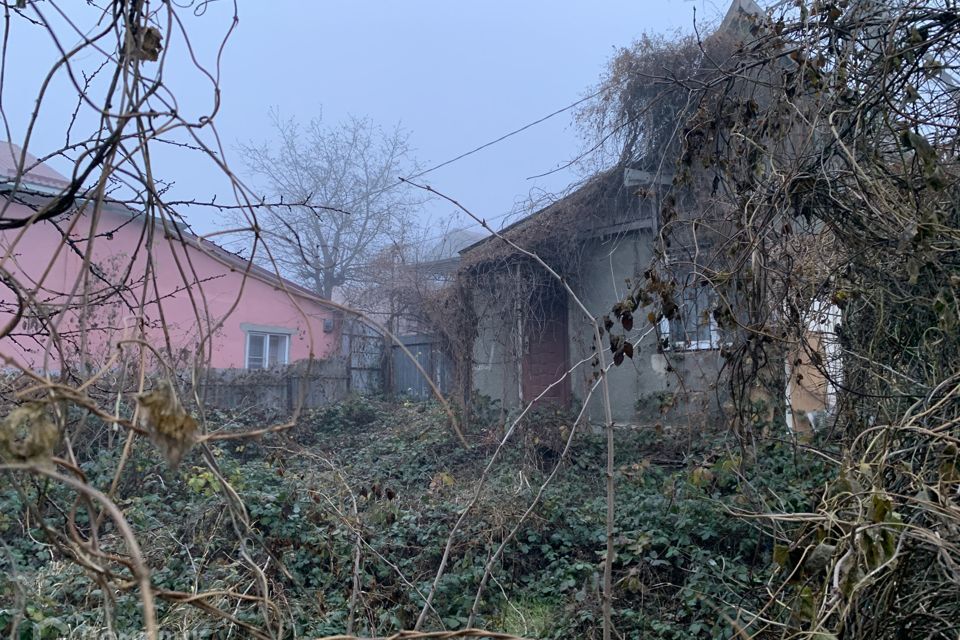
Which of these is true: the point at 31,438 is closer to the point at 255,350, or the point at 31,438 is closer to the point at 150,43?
the point at 150,43

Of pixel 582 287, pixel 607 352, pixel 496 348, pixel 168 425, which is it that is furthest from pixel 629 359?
pixel 168 425

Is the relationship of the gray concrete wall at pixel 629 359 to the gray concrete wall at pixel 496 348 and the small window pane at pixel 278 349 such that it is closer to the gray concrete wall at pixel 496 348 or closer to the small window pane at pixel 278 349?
the gray concrete wall at pixel 496 348

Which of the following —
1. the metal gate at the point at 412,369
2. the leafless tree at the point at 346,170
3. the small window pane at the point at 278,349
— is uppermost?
the leafless tree at the point at 346,170

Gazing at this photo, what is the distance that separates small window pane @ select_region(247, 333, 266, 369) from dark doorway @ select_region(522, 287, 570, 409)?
8786 mm

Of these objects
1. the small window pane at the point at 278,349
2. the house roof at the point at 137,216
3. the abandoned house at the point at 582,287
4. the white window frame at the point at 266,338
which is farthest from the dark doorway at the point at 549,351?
the small window pane at the point at 278,349

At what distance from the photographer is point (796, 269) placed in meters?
4.25

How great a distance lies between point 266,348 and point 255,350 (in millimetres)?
294

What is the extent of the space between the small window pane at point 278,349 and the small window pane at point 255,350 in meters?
0.27

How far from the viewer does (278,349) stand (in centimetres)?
1744

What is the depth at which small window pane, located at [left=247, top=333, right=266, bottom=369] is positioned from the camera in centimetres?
1667

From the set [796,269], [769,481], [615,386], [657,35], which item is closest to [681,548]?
[769,481]

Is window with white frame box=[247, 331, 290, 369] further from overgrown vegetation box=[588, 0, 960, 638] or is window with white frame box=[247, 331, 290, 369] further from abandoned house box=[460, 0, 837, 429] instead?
overgrown vegetation box=[588, 0, 960, 638]

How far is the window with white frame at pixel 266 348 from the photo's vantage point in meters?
16.8

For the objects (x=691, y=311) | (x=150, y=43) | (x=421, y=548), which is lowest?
(x=421, y=548)
